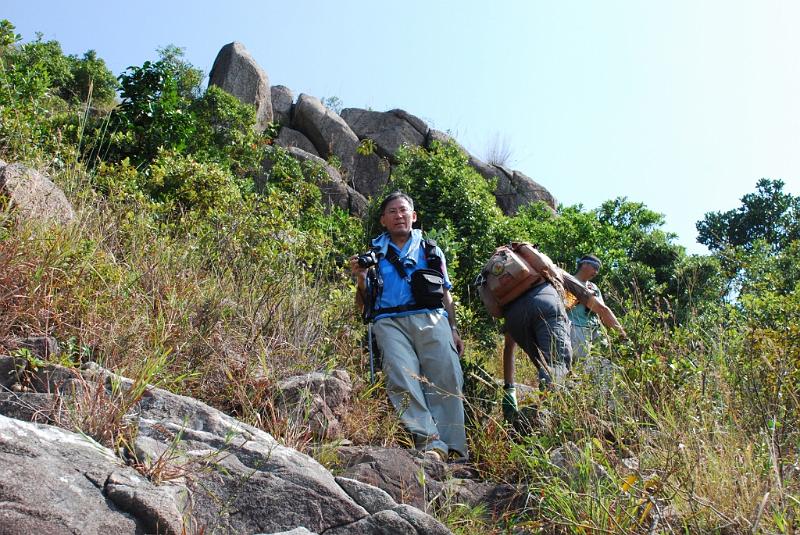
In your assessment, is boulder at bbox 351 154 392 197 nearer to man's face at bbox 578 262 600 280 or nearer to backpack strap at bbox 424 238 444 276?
man's face at bbox 578 262 600 280

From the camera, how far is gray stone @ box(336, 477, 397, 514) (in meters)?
4.11

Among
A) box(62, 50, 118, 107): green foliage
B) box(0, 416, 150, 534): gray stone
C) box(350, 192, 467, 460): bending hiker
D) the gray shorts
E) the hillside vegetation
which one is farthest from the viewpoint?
box(62, 50, 118, 107): green foliage

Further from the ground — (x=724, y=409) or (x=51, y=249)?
(x=724, y=409)

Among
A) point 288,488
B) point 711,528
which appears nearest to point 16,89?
point 288,488

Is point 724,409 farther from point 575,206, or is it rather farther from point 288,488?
point 575,206

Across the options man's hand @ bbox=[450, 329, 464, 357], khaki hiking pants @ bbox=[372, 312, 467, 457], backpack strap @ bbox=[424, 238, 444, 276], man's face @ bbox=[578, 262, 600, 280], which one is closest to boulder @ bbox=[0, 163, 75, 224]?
khaki hiking pants @ bbox=[372, 312, 467, 457]

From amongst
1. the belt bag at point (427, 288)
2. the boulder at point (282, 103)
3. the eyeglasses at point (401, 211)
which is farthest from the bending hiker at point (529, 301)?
the boulder at point (282, 103)

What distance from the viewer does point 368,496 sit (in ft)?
13.6

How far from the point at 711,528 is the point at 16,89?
9080 millimetres

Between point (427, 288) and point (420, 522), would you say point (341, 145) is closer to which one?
point (427, 288)

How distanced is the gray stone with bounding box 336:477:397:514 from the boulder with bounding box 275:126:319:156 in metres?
14.1

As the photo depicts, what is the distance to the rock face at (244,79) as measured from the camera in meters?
17.7

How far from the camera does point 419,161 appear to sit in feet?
40.5

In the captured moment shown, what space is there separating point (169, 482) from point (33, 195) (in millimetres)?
3445
